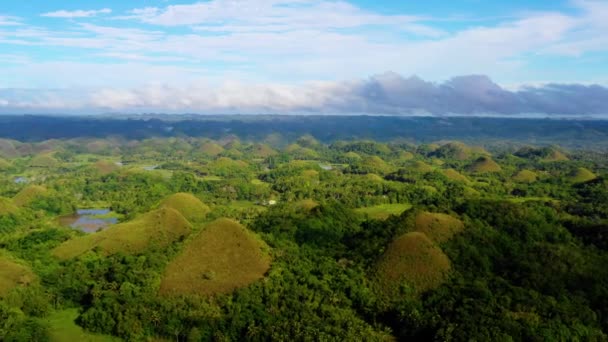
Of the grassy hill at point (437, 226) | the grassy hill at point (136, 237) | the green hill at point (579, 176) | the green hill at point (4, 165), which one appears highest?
the grassy hill at point (437, 226)

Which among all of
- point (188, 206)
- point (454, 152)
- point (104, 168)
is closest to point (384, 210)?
point (188, 206)

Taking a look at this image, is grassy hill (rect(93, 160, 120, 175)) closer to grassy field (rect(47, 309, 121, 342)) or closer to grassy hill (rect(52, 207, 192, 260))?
grassy hill (rect(52, 207, 192, 260))

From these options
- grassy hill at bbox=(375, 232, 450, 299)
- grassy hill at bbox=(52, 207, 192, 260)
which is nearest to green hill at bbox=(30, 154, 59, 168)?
grassy hill at bbox=(52, 207, 192, 260)

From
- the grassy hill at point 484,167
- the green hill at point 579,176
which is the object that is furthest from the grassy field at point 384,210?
the grassy hill at point 484,167

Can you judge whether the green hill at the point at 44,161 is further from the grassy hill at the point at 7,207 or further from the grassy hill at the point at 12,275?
the grassy hill at the point at 12,275

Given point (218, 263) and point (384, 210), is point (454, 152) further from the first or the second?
point (218, 263)

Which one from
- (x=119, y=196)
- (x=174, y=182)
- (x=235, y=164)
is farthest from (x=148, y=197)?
(x=235, y=164)
